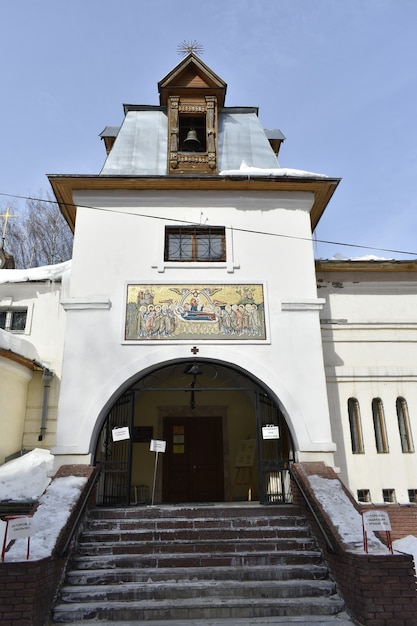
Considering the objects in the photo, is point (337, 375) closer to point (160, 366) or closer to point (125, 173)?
point (160, 366)

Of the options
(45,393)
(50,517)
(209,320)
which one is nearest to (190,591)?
(50,517)

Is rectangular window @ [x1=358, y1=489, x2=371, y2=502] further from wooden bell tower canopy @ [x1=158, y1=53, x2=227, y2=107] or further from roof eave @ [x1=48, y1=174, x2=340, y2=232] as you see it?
wooden bell tower canopy @ [x1=158, y1=53, x2=227, y2=107]

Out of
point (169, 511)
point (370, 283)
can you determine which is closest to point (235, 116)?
point (370, 283)

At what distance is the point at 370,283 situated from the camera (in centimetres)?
1152

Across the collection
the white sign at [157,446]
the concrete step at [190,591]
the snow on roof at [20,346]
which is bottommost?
the concrete step at [190,591]

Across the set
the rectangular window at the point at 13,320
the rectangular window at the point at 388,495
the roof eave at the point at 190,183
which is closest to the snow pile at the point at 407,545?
the rectangular window at the point at 388,495

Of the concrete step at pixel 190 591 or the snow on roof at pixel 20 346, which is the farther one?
the snow on roof at pixel 20 346

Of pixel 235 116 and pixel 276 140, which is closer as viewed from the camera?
pixel 235 116

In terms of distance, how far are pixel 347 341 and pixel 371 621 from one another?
6.23 meters

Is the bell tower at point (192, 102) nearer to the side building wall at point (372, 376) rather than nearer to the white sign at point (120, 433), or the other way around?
the side building wall at point (372, 376)

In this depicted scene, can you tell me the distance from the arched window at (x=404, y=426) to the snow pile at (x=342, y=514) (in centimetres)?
281

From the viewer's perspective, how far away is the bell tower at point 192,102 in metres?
12.0

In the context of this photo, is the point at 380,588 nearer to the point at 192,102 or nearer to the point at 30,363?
the point at 30,363

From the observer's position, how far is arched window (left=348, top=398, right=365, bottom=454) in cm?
1007
